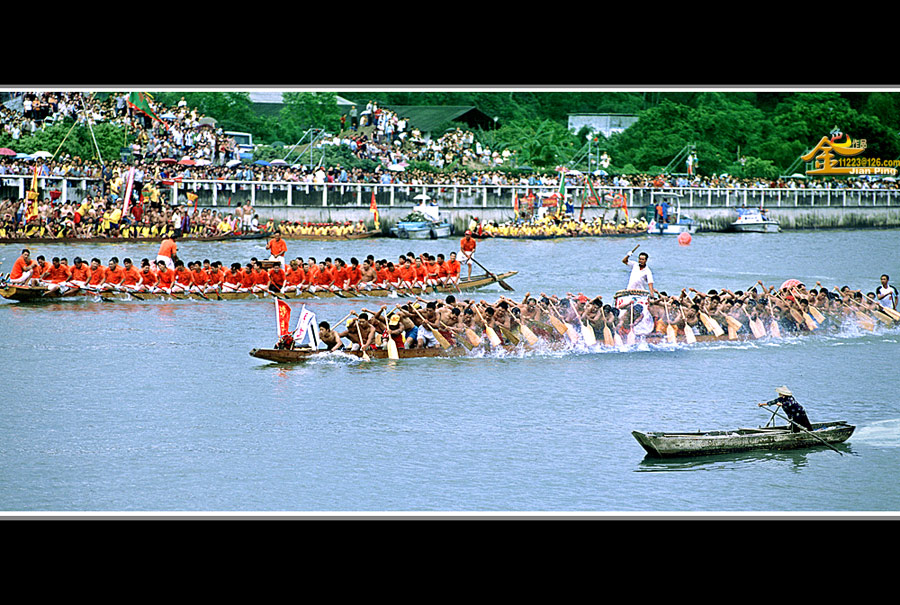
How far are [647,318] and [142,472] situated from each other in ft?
16.3

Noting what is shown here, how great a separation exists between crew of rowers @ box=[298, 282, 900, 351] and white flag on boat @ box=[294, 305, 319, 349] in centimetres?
14

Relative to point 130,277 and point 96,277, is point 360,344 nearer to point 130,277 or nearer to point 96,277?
point 130,277

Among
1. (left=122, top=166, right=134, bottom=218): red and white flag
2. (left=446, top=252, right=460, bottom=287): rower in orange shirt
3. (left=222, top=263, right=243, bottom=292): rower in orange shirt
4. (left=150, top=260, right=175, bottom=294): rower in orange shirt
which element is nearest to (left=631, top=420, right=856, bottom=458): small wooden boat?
(left=446, top=252, right=460, bottom=287): rower in orange shirt

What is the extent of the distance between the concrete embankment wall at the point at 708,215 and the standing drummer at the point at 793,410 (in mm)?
1754

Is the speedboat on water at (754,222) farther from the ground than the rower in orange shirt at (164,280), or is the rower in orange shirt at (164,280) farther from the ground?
the speedboat on water at (754,222)

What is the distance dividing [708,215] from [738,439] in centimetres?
223

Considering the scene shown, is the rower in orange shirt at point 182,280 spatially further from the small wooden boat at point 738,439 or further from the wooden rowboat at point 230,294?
the small wooden boat at point 738,439

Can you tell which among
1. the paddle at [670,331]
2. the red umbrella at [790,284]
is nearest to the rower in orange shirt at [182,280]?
the paddle at [670,331]

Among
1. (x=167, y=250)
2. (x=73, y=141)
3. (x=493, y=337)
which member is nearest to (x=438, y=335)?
(x=493, y=337)

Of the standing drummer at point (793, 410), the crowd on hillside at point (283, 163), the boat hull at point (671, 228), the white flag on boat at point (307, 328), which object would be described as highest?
the crowd on hillside at point (283, 163)

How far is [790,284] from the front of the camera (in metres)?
10.3

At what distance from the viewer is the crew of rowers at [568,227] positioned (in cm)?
1025

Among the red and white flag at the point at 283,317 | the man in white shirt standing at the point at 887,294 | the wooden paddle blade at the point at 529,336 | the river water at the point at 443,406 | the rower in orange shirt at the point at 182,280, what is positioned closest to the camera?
the river water at the point at 443,406

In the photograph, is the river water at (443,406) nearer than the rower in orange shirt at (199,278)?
Yes
